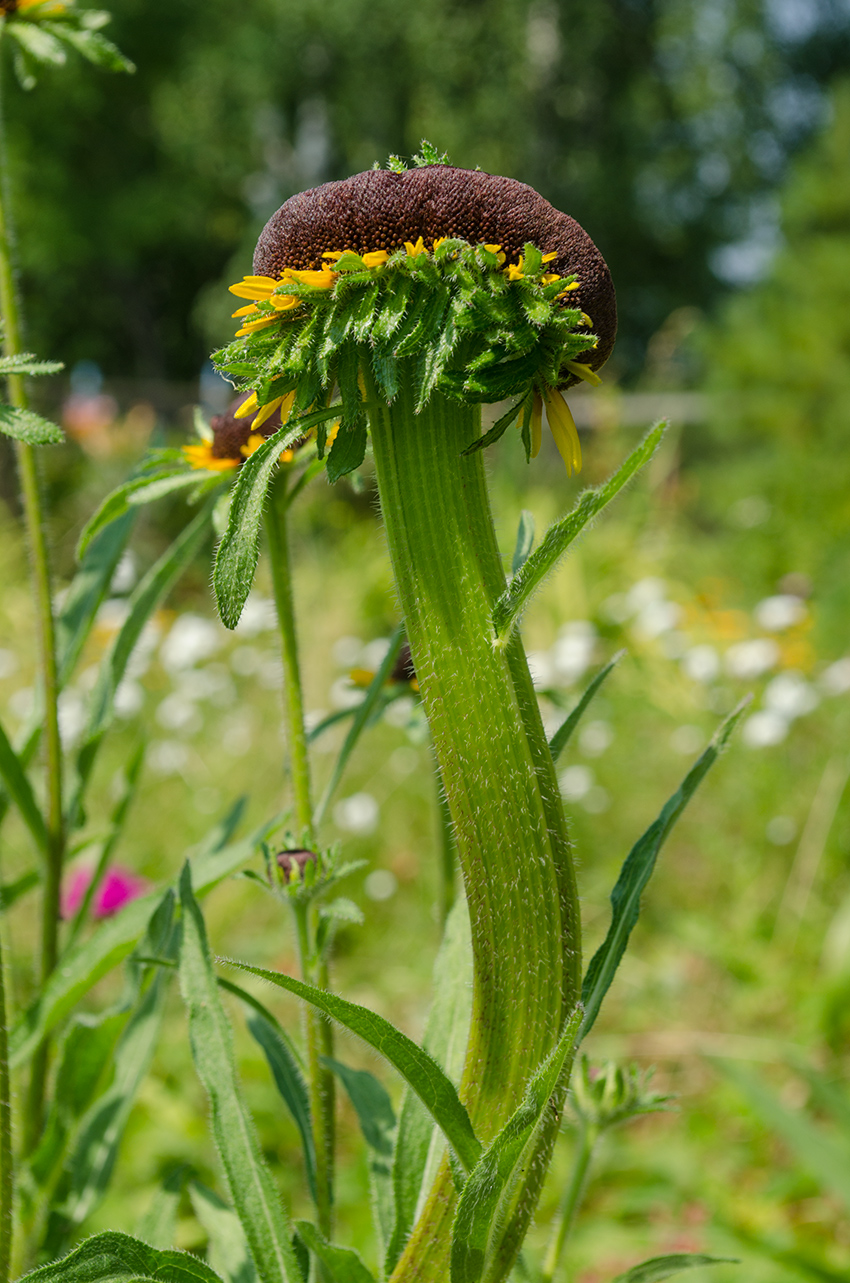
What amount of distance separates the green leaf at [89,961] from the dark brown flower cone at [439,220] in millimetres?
472

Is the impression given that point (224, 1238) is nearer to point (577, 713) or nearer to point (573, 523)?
point (577, 713)

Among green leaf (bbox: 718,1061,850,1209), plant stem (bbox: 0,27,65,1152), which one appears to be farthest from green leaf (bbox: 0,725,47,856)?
green leaf (bbox: 718,1061,850,1209)

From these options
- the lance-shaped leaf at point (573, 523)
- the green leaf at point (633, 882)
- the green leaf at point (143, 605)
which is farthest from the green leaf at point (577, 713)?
the green leaf at point (143, 605)

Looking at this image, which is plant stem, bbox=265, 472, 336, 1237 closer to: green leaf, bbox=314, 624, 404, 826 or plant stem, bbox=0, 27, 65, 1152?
green leaf, bbox=314, 624, 404, 826

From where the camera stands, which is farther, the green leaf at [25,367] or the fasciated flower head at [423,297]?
the green leaf at [25,367]

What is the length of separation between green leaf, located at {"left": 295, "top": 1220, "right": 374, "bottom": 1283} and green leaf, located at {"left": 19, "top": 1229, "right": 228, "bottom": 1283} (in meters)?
0.05

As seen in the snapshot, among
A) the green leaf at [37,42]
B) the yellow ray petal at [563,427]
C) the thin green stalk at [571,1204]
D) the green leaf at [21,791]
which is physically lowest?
the thin green stalk at [571,1204]

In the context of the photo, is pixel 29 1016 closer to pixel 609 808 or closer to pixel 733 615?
pixel 609 808

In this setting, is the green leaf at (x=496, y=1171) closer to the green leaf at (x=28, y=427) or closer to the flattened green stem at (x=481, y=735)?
the flattened green stem at (x=481, y=735)

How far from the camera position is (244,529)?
1.58 ft

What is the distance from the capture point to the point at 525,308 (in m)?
0.48

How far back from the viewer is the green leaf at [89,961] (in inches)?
33.7

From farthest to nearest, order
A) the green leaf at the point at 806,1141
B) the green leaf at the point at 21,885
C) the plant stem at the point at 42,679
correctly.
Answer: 1. the green leaf at the point at 806,1141
2. the green leaf at the point at 21,885
3. the plant stem at the point at 42,679

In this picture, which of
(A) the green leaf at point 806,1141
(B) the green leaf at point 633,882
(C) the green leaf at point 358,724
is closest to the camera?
(B) the green leaf at point 633,882
